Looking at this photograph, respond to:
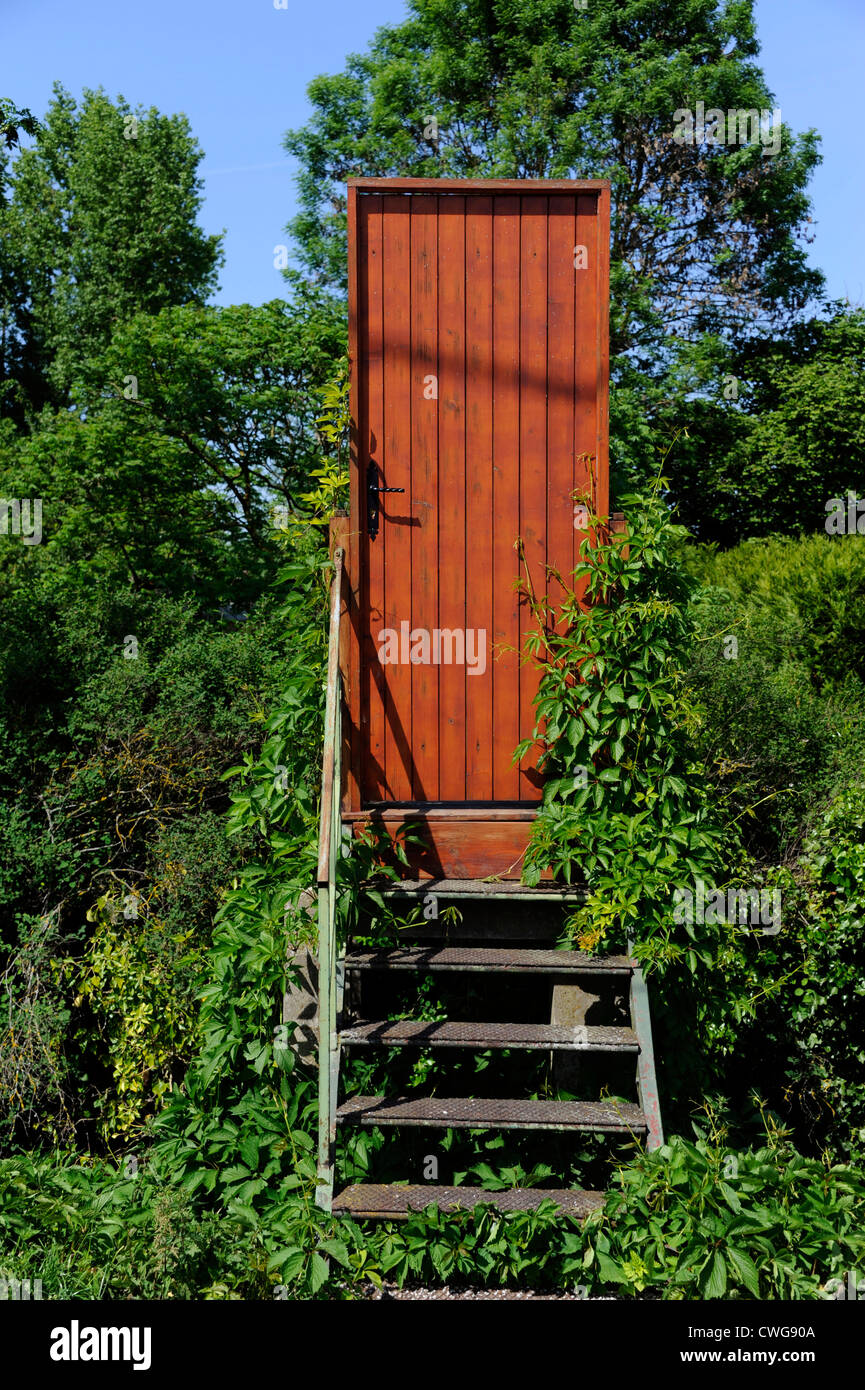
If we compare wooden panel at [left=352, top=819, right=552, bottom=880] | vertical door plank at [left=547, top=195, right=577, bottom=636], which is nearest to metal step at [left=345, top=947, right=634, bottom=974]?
wooden panel at [left=352, top=819, right=552, bottom=880]

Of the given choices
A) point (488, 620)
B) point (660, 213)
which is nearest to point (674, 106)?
point (660, 213)

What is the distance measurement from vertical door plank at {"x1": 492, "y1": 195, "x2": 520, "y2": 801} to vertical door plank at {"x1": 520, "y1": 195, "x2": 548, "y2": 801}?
2cm

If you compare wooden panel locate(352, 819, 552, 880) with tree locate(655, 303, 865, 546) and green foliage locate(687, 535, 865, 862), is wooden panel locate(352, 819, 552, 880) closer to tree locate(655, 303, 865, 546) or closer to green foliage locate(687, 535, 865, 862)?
green foliage locate(687, 535, 865, 862)

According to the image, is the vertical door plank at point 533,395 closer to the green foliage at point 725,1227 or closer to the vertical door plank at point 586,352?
the vertical door plank at point 586,352

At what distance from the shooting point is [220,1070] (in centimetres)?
412

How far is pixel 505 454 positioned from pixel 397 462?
45 centimetres

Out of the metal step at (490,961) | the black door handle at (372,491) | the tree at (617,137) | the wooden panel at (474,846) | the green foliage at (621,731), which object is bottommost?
the metal step at (490,961)

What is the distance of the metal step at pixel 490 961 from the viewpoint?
405 cm

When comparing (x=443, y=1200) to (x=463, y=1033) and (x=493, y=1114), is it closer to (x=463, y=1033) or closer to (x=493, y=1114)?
(x=493, y=1114)

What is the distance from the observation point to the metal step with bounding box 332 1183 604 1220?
141 inches

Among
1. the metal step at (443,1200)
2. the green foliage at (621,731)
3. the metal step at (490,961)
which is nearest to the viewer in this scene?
the metal step at (443,1200)

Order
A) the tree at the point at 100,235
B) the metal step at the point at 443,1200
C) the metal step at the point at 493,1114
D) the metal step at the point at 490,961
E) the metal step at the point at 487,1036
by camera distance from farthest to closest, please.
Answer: the tree at the point at 100,235, the metal step at the point at 490,961, the metal step at the point at 487,1036, the metal step at the point at 493,1114, the metal step at the point at 443,1200

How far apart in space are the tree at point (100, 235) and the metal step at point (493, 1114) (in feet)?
55.8

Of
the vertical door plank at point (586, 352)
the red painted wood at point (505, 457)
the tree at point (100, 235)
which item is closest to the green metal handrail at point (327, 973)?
the red painted wood at point (505, 457)
